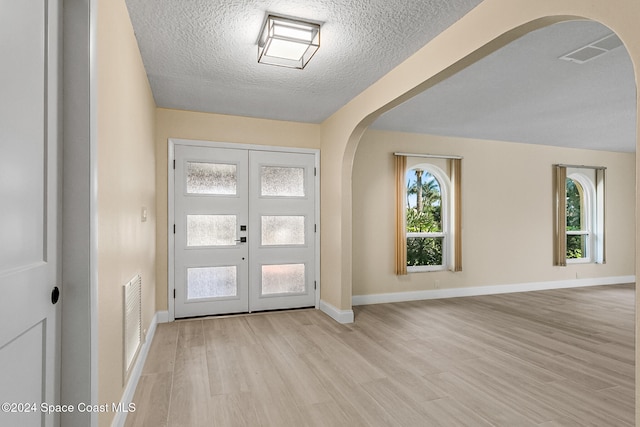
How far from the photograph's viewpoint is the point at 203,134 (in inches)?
174

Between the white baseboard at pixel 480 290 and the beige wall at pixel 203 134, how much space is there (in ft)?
7.99

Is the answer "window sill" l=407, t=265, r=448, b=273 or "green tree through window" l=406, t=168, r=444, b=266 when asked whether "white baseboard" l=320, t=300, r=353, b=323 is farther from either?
"green tree through window" l=406, t=168, r=444, b=266

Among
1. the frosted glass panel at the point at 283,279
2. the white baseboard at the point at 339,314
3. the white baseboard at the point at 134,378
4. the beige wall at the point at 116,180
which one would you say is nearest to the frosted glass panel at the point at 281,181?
the frosted glass panel at the point at 283,279

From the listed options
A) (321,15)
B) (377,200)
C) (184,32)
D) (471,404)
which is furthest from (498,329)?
(184,32)

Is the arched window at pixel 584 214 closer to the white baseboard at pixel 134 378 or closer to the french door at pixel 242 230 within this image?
the french door at pixel 242 230

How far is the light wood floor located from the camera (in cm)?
224

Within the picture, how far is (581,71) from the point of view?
3.16 metres

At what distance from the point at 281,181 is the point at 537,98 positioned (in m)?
3.23

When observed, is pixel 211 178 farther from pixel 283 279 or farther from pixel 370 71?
pixel 370 71

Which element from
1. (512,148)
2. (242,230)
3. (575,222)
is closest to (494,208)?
(512,148)

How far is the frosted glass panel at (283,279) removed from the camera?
4672 millimetres

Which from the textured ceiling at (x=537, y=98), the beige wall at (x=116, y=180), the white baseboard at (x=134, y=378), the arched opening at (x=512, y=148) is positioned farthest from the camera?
the arched opening at (x=512, y=148)

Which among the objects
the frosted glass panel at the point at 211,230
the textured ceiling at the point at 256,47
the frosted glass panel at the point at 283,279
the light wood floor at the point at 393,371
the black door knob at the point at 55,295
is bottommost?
the light wood floor at the point at 393,371

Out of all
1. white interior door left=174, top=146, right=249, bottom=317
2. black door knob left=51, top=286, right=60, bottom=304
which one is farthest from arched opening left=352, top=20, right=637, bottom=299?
black door knob left=51, top=286, right=60, bottom=304
